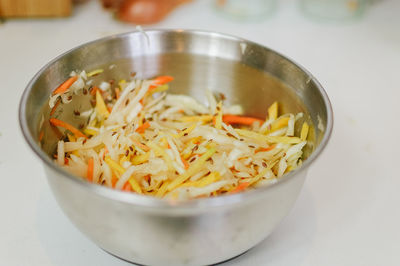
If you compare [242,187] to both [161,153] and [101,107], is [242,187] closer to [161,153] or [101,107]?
[161,153]

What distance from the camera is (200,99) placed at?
4.19 feet

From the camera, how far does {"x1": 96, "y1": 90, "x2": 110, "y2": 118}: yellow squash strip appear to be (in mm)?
1164

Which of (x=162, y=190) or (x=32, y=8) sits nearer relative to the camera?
(x=162, y=190)

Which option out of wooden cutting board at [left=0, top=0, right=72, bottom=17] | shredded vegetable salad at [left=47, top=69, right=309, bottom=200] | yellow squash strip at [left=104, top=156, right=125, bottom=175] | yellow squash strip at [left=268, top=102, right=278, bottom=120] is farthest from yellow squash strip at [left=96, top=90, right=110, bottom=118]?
wooden cutting board at [left=0, top=0, right=72, bottom=17]

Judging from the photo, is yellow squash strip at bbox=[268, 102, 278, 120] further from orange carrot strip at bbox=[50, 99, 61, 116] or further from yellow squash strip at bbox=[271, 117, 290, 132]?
orange carrot strip at bbox=[50, 99, 61, 116]

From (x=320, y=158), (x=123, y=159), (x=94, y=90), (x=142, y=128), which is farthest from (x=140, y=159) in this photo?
(x=320, y=158)

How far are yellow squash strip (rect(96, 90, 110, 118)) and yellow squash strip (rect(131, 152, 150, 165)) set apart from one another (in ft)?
0.68

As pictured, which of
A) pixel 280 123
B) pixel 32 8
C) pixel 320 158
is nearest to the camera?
pixel 280 123

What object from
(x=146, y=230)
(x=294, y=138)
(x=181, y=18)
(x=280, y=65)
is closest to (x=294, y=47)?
(x=181, y=18)

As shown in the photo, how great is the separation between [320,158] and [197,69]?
38cm

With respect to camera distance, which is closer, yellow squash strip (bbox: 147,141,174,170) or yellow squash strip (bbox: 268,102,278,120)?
yellow squash strip (bbox: 147,141,174,170)

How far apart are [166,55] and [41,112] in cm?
36

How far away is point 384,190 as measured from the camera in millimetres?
1123

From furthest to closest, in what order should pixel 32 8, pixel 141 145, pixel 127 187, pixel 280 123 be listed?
pixel 32 8 → pixel 280 123 → pixel 141 145 → pixel 127 187
